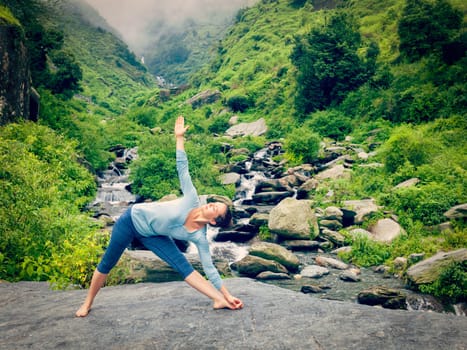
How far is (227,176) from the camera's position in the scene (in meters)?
27.3

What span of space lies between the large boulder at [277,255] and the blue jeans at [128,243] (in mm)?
8961

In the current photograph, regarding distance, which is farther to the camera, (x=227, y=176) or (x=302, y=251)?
(x=227, y=176)

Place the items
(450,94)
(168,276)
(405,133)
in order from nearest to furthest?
(168,276), (405,133), (450,94)

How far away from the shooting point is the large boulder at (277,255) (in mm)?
13156

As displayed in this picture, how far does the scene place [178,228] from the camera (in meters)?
4.47

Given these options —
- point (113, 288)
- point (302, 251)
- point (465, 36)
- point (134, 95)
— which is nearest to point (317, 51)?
point (465, 36)

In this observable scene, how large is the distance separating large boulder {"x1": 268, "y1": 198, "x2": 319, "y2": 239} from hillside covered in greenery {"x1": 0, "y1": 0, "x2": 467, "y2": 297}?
2403mm

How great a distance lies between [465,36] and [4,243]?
31.4 metres

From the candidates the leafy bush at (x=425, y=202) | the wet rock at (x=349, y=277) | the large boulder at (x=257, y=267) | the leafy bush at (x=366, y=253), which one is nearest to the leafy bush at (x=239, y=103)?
the leafy bush at (x=425, y=202)

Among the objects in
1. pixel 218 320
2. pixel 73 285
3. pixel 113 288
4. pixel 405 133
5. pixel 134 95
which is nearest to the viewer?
pixel 218 320

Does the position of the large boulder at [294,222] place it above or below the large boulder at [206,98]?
below

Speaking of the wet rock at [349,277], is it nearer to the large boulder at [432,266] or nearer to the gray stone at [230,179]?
the large boulder at [432,266]

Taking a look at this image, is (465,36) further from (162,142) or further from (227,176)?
(162,142)

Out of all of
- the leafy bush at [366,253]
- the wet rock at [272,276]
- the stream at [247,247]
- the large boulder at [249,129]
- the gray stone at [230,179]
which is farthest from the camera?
the large boulder at [249,129]
